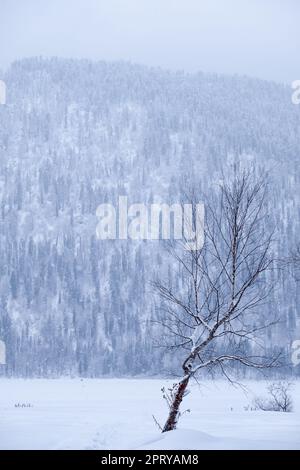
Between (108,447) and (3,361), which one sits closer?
(108,447)

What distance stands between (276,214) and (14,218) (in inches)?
2779

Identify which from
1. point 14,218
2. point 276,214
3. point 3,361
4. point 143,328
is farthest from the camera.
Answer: point 14,218

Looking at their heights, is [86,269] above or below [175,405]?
above

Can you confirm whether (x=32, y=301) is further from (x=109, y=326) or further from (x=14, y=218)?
(x=14, y=218)

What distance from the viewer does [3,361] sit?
12925cm

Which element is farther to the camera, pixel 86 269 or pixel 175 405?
pixel 86 269

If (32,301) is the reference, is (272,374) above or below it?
below

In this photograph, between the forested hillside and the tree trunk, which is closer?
the tree trunk

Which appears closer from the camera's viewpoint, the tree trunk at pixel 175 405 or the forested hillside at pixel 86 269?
the tree trunk at pixel 175 405

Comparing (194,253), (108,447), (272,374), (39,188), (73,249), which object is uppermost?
(39,188)

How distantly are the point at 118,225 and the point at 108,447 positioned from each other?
Result: 168643 mm
